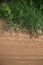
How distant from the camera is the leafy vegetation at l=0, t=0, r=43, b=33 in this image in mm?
2605

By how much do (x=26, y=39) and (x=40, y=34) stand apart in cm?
17

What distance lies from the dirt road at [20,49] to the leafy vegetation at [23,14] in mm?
110

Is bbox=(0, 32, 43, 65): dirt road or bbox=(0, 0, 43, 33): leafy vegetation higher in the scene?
bbox=(0, 0, 43, 33): leafy vegetation

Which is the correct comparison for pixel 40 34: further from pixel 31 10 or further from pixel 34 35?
pixel 31 10

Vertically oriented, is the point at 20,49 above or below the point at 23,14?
below

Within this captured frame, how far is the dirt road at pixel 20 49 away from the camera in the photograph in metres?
2.45

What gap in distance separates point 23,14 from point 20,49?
1.39 ft

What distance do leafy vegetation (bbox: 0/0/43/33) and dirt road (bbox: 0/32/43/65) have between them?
0.11 meters

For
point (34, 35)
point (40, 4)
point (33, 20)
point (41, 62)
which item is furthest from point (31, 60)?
point (40, 4)

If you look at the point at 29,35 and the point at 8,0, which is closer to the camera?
the point at 29,35

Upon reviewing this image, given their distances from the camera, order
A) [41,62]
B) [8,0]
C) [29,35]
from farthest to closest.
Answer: [8,0] < [29,35] < [41,62]

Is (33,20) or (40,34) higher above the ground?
(33,20)

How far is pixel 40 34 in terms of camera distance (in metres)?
2.60

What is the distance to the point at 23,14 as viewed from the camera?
2.64 meters
